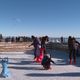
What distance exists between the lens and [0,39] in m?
53.1

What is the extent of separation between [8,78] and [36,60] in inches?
267

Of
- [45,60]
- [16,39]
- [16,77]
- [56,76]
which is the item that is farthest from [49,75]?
[16,39]

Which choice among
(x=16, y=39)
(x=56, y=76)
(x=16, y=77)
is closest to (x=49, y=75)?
(x=56, y=76)

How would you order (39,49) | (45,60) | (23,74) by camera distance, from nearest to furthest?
1. (23,74)
2. (45,60)
3. (39,49)

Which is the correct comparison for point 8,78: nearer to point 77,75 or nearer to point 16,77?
point 16,77

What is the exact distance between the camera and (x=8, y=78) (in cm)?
1191

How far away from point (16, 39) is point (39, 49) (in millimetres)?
33571

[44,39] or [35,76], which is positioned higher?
[44,39]

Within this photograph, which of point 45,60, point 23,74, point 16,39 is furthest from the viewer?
point 16,39

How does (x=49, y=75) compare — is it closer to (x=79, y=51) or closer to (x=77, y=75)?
(x=77, y=75)

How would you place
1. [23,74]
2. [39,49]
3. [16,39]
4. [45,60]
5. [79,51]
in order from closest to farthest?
[23,74], [45,60], [39,49], [79,51], [16,39]

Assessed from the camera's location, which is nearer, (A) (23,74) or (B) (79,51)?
(A) (23,74)

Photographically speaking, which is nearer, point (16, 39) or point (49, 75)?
point (49, 75)

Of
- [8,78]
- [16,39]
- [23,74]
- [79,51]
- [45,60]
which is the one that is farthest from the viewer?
[16,39]
